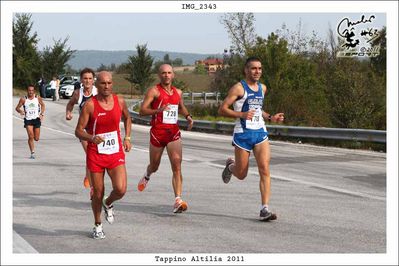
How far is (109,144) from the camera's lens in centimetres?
792

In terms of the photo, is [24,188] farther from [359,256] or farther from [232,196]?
[359,256]

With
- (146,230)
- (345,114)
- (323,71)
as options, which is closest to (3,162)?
(146,230)

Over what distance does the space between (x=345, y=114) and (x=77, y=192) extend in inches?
542

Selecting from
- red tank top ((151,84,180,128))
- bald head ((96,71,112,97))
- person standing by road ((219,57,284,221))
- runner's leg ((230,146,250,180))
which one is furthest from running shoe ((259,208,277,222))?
bald head ((96,71,112,97))

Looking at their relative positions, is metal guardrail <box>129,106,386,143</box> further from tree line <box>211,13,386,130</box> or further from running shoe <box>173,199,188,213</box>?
running shoe <box>173,199,188,213</box>

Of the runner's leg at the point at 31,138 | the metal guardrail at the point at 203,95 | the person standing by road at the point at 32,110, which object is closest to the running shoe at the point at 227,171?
the runner's leg at the point at 31,138

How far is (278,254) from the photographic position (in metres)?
6.96

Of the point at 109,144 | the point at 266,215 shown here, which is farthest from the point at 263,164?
the point at 109,144

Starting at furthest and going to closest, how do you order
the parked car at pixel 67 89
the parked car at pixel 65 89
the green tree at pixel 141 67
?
the green tree at pixel 141 67, the parked car at pixel 65 89, the parked car at pixel 67 89

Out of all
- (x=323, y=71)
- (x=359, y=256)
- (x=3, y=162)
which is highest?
(x=323, y=71)

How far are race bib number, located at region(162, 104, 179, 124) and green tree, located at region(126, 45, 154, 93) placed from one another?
43.8 m

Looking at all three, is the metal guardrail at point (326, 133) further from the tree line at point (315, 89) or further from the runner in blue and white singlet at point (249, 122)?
the runner in blue and white singlet at point (249, 122)

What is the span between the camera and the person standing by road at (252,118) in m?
8.93

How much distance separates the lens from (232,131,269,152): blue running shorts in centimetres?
915
